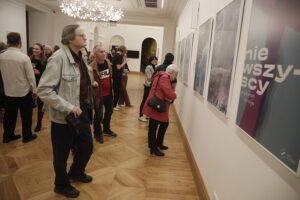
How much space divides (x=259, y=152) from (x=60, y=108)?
1582 mm

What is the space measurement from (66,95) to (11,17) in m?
6.85

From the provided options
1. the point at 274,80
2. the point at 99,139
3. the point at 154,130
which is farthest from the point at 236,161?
the point at 99,139

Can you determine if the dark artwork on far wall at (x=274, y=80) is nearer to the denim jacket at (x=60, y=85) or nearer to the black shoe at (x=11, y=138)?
the denim jacket at (x=60, y=85)

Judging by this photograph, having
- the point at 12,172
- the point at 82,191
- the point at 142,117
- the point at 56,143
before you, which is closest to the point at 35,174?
the point at 12,172

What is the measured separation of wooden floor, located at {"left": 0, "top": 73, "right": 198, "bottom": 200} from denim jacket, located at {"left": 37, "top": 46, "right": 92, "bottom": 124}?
961 millimetres

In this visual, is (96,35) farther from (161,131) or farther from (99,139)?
(161,131)

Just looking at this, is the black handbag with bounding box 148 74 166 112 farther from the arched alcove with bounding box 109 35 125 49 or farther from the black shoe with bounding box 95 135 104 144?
the arched alcove with bounding box 109 35 125 49

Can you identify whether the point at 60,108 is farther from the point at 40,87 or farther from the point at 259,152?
the point at 259,152

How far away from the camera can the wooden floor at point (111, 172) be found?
2434 mm

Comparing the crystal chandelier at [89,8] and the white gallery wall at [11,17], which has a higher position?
the crystal chandelier at [89,8]

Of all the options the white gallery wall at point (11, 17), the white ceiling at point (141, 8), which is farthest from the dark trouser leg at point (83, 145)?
the white gallery wall at point (11, 17)

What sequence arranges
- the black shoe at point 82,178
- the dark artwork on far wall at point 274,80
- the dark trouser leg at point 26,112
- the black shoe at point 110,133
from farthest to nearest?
the black shoe at point 110,133 < the dark trouser leg at point 26,112 < the black shoe at point 82,178 < the dark artwork on far wall at point 274,80

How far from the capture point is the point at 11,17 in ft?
23.4

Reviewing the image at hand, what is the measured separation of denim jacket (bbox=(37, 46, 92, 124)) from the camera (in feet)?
6.26
